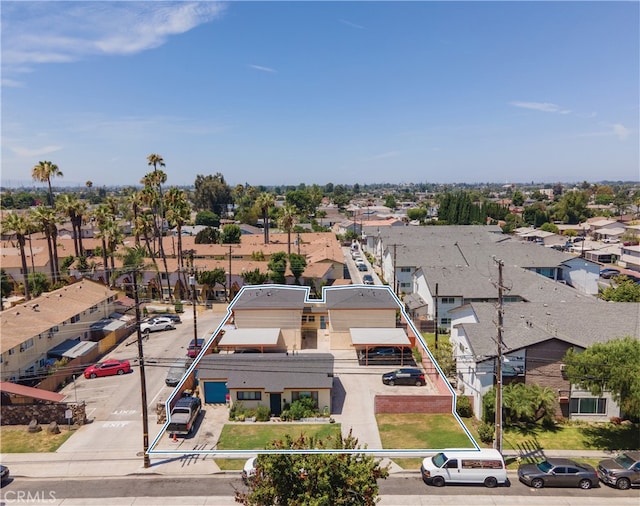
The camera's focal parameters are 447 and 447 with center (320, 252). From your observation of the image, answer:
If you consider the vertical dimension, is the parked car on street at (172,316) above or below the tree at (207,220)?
below

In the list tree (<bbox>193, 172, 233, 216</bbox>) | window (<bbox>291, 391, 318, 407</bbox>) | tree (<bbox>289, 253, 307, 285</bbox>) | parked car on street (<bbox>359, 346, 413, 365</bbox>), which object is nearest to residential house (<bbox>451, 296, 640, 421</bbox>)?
parked car on street (<bbox>359, 346, 413, 365</bbox>)

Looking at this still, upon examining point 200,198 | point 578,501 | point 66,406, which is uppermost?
point 200,198

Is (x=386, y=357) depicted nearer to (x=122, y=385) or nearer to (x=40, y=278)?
(x=122, y=385)

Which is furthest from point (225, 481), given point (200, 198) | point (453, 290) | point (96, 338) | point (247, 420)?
point (200, 198)

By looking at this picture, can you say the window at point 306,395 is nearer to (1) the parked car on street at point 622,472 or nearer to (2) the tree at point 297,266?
Result: (1) the parked car on street at point 622,472

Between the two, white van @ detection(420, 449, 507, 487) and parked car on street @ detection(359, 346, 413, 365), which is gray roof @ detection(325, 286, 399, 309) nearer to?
parked car on street @ detection(359, 346, 413, 365)

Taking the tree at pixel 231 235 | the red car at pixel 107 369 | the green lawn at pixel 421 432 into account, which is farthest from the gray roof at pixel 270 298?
the tree at pixel 231 235
